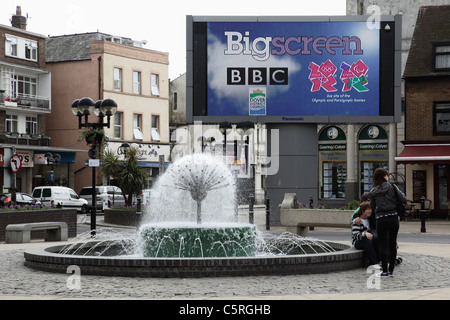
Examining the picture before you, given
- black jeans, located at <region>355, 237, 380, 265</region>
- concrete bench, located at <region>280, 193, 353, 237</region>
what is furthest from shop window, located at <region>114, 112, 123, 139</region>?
black jeans, located at <region>355, 237, 380, 265</region>

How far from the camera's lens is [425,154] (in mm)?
36312

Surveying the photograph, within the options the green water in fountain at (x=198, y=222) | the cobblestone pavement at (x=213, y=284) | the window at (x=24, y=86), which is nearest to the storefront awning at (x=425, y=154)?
the green water in fountain at (x=198, y=222)

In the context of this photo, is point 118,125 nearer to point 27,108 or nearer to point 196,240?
point 27,108

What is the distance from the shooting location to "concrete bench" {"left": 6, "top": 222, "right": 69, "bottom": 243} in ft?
69.6

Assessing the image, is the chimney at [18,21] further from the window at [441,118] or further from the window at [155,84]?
the window at [441,118]

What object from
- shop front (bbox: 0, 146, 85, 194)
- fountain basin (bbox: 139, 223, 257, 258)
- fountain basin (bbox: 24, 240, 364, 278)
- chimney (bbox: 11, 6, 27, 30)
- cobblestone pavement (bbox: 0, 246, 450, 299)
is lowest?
cobblestone pavement (bbox: 0, 246, 450, 299)

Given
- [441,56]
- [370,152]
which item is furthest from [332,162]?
[441,56]

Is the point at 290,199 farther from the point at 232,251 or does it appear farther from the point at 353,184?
the point at 353,184

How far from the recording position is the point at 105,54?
58.1 m

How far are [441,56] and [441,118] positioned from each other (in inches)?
120

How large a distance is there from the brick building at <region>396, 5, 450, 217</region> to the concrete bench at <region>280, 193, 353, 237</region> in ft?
44.0

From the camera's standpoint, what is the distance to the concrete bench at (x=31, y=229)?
69.6 feet

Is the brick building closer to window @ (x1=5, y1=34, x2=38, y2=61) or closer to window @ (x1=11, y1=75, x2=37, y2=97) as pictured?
window @ (x1=5, y1=34, x2=38, y2=61)

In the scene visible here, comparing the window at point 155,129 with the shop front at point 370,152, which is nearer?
the shop front at point 370,152
